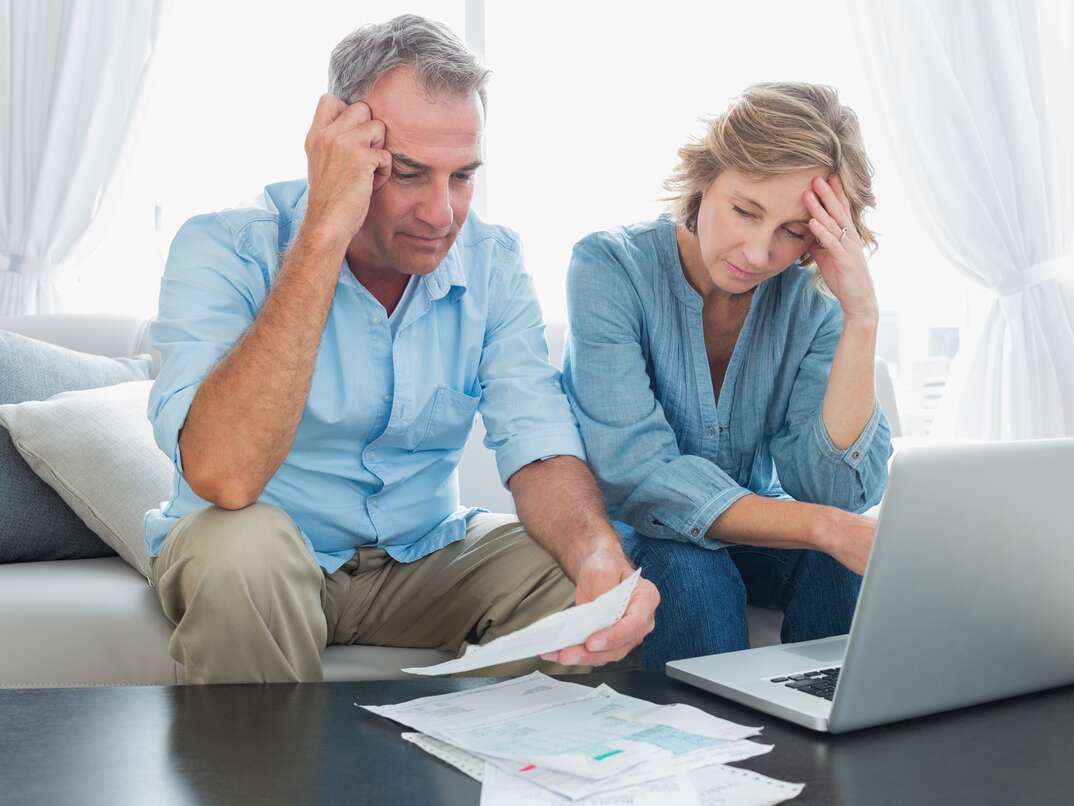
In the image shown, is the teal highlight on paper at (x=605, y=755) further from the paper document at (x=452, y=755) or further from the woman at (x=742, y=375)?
the woman at (x=742, y=375)

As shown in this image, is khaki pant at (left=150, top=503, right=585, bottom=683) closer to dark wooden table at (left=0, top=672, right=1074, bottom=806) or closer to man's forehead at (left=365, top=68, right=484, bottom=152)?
dark wooden table at (left=0, top=672, right=1074, bottom=806)

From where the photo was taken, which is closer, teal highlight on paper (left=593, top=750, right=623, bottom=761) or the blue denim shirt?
teal highlight on paper (left=593, top=750, right=623, bottom=761)

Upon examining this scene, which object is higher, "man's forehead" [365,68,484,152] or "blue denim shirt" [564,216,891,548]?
"man's forehead" [365,68,484,152]

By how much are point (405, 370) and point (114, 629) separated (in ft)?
1.85

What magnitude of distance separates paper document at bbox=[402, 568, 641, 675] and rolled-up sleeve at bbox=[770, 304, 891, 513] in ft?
2.51

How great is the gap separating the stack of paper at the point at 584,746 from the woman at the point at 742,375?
464mm

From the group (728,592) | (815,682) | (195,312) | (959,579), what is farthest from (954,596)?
(195,312)

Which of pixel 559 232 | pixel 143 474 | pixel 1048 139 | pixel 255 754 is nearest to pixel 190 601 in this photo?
pixel 255 754

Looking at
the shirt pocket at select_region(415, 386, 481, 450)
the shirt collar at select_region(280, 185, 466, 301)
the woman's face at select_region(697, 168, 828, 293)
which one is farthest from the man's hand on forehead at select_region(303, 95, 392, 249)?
the woman's face at select_region(697, 168, 828, 293)

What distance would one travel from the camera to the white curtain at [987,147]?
3051 mm

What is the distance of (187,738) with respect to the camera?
0.93 metres

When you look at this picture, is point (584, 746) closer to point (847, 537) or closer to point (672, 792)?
point (672, 792)

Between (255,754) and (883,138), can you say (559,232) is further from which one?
(255,754)

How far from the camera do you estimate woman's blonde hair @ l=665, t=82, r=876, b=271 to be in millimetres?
1558
